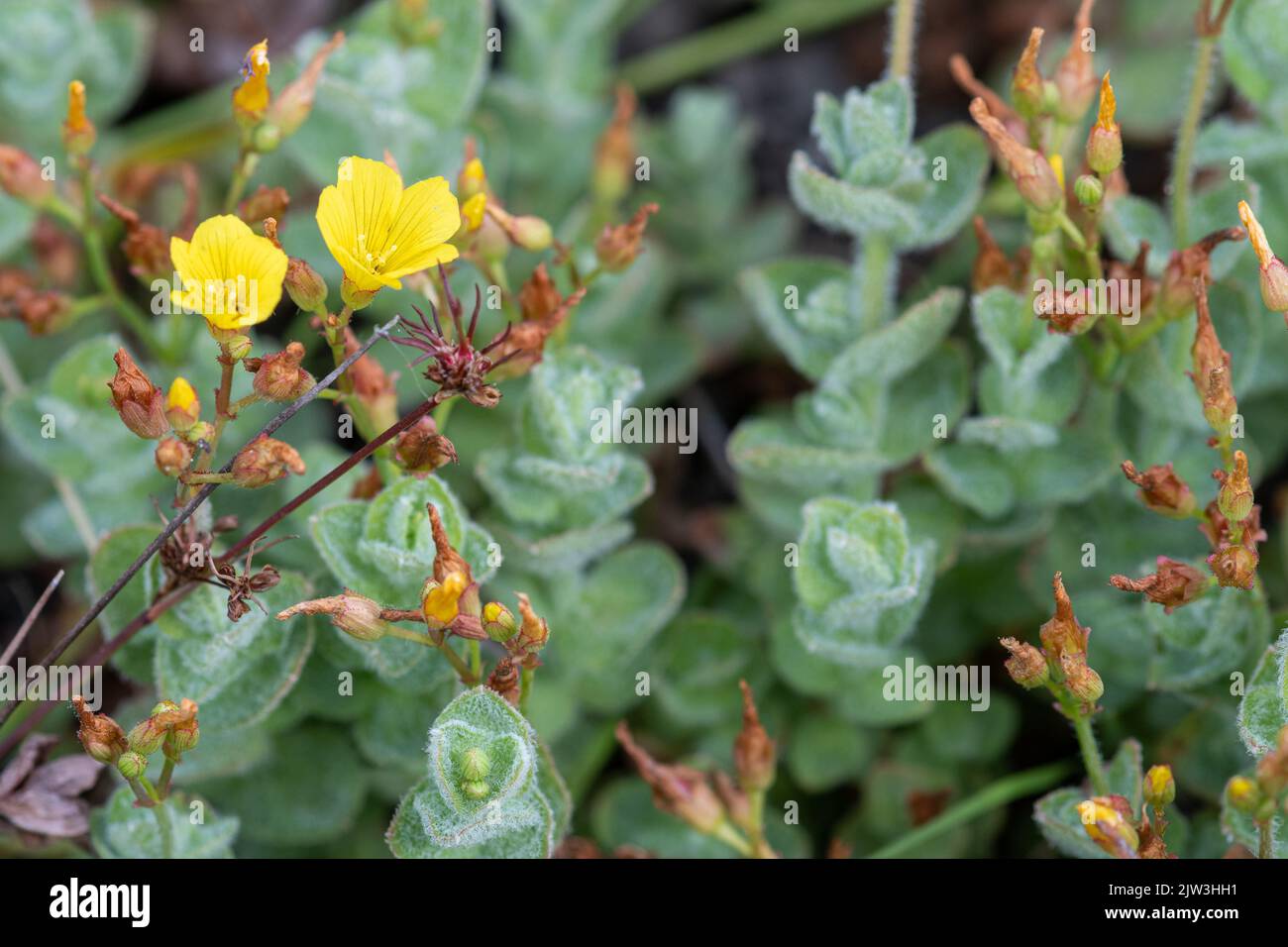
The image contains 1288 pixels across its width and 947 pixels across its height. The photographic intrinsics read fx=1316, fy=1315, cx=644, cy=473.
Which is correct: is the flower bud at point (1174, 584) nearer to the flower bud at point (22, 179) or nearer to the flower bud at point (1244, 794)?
the flower bud at point (1244, 794)

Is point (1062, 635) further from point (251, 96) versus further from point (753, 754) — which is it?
point (251, 96)

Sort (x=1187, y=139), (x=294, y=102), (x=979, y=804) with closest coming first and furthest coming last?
1. (x=294, y=102)
2. (x=1187, y=139)
3. (x=979, y=804)

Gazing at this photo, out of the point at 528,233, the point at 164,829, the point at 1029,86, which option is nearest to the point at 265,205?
the point at 528,233

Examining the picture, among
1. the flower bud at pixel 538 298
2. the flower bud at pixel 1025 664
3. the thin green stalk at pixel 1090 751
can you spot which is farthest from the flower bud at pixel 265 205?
the thin green stalk at pixel 1090 751

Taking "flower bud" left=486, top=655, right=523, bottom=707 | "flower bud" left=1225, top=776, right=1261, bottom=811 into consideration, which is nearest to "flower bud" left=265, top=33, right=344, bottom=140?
"flower bud" left=486, top=655, right=523, bottom=707

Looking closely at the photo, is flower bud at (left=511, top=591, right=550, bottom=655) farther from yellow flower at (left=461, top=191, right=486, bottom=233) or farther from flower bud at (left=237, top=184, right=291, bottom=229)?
flower bud at (left=237, top=184, right=291, bottom=229)
